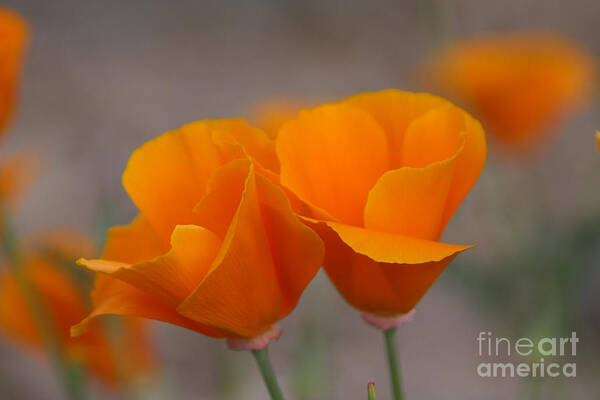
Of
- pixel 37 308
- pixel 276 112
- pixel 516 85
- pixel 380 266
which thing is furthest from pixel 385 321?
pixel 516 85

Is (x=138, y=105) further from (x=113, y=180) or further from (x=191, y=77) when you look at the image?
(x=113, y=180)

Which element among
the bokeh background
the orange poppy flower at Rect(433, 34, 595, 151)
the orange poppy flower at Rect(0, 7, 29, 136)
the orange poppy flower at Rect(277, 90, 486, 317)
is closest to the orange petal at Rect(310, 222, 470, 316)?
the orange poppy flower at Rect(277, 90, 486, 317)

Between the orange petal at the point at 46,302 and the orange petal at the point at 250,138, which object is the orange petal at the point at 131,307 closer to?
the orange petal at the point at 250,138

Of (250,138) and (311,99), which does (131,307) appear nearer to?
(250,138)

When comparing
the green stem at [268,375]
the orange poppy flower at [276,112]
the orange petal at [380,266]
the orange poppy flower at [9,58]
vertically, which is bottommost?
the orange poppy flower at [276,112]

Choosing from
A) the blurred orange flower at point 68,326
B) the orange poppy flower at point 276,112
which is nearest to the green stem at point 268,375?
the blurred orange flower at point 68,326

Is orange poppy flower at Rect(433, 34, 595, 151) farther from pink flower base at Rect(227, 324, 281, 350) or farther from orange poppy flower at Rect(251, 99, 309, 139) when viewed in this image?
pink flower base at Rect(227, 324, 281, 350)
